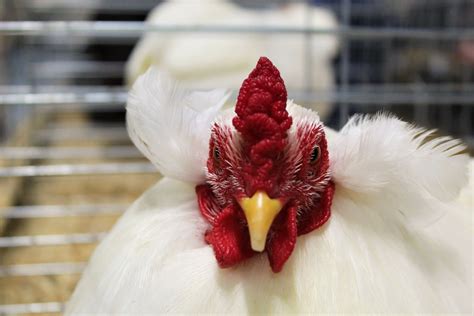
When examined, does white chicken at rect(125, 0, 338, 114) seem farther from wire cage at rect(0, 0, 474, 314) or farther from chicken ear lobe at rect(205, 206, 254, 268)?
chicken ear lobe at rect(205, 206, 254, 268)

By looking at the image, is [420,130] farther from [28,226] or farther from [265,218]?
[28,226]

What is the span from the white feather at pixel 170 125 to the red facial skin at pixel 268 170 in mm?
38

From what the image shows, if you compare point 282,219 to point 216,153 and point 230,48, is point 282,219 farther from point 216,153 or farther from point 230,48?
point 230,48

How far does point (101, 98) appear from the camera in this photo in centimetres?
146

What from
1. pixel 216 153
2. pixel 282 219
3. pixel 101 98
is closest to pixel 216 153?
pixel 216 153

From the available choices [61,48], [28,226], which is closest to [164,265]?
[28,226]

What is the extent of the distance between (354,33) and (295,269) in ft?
3.20

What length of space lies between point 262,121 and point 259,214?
0.30 feet

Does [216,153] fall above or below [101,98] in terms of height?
above

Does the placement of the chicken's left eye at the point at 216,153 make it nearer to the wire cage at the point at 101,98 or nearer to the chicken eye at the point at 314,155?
the chicken eye at the point at 314,155

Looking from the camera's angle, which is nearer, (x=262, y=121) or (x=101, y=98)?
(x=262, y=121)

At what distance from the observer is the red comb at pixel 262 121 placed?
0.55m

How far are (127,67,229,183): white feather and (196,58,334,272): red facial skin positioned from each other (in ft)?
0.12

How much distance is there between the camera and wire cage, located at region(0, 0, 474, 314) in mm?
1413
